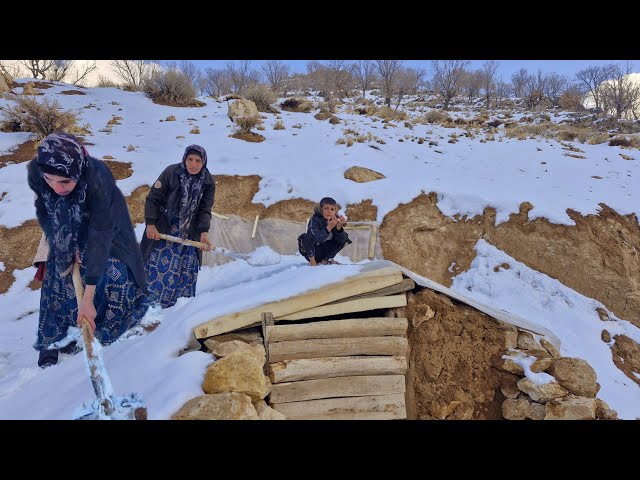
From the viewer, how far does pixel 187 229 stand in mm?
4398

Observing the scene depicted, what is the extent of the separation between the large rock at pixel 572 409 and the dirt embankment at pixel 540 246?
4.52m

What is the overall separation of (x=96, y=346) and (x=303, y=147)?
29.9 ft

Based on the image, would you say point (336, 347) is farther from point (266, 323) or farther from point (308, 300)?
point (266, 323)

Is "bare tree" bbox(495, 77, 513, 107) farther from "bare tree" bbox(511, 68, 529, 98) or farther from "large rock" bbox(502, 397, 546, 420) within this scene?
"large rock" bbox(502, 397, 546, 420)

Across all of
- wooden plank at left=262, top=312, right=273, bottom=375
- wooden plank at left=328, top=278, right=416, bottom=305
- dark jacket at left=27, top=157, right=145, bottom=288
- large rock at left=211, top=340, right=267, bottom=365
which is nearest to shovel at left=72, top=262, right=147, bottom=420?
dark jacket at left=27, top=157, right=145, bottom=288

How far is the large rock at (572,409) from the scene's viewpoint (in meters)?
3.01

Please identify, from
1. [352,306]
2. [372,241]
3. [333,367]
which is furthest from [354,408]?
[372,241]

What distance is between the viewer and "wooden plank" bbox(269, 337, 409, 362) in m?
3.09

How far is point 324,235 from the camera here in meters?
4.98

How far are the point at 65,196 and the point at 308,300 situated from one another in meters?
1.84

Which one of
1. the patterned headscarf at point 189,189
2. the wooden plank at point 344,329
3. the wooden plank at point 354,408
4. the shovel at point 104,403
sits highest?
the patterned headscarf at point 189,189

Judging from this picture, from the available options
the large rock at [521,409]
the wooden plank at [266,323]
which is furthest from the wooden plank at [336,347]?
the large rock at [521,409]

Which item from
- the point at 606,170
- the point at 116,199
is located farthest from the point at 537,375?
the point at 606,170

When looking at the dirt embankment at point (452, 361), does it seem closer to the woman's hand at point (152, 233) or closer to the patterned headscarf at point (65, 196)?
the woman's hand at point (152, 233)
